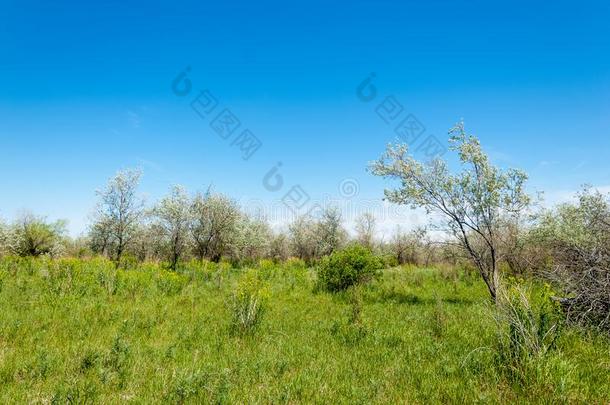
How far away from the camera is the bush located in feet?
53.7

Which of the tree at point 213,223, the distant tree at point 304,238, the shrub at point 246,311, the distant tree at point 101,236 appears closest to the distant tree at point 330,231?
the distant tree at point 304,238

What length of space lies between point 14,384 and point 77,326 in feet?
12.4

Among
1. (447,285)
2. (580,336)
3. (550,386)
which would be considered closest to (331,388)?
(550,386)

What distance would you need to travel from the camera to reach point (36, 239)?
31.5 meters

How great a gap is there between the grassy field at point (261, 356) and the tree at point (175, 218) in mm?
20313

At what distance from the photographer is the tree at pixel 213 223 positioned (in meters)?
34.9

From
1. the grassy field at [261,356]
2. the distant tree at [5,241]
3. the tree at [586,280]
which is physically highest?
the distant tree at [5,241]

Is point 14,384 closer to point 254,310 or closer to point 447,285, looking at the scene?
point 254,310

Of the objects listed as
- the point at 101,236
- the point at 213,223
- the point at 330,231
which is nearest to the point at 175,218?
the point at 213,223

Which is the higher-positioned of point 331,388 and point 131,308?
point 131,308

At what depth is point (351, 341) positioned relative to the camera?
25.0 ft

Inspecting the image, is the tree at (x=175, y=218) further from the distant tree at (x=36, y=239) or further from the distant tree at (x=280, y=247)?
the distant tree at (x=280, y=247)

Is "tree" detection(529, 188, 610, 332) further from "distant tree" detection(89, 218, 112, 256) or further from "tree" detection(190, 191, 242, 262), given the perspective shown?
"distant tree" detection(89, 218, 112, 256)

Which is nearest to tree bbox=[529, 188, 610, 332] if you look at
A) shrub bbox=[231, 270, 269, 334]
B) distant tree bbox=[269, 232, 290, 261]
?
shrub bbox=[231, 270, 269, 334]
